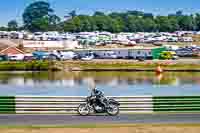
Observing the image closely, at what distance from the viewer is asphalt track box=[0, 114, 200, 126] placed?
1220 inches

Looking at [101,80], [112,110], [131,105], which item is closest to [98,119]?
[112,110]

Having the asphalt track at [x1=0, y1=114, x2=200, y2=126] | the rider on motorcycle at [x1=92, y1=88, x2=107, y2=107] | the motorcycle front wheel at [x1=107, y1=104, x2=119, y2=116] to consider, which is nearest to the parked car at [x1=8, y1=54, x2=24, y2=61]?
the rider on motorcycle at [x1=92, y1=88, x2=107, y2=107]

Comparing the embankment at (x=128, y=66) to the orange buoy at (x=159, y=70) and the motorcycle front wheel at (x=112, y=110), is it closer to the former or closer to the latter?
the orange buoy at (x=159, y=70)

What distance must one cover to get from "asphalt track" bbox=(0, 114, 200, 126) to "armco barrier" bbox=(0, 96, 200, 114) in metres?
1.09

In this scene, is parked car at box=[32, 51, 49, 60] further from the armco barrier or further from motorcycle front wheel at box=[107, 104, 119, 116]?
motorcycle front wheel at box=[107, 104, 119, 116]

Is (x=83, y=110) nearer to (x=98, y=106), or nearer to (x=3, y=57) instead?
(x=98, y=106)

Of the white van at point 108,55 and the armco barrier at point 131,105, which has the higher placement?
the armco barrier at point 131,105

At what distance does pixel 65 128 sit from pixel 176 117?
253 inches

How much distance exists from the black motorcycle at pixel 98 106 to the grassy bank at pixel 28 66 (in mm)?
77026

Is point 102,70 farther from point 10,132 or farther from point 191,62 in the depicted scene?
point 10,132

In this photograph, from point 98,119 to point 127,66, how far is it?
78827 mm

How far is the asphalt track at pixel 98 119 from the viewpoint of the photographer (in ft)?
102

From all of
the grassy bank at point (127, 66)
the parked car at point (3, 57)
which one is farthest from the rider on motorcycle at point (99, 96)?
the parked car at point (3, 57)

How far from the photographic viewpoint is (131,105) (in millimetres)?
34938
